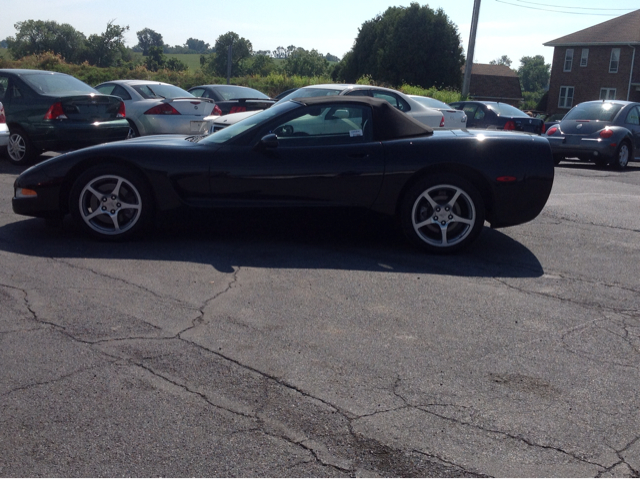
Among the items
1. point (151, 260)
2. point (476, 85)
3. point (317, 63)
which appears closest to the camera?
point (151, 260)

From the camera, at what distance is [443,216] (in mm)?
6191

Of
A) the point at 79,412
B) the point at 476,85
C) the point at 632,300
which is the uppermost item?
the point at 476,85

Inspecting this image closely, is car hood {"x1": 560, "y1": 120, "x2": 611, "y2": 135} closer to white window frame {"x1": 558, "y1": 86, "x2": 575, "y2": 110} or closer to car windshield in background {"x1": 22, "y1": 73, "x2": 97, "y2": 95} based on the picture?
car windshield in background {"x1": 22, "y1": 73, "x2": 97, "y2": 95}

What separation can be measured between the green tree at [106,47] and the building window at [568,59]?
2122 inches

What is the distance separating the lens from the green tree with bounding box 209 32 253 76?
9980cm

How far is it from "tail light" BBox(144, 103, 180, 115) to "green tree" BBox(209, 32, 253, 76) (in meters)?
86.2

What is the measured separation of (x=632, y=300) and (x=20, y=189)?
5230 millimetres

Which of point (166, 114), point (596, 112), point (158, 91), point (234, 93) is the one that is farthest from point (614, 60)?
point (166, 114)

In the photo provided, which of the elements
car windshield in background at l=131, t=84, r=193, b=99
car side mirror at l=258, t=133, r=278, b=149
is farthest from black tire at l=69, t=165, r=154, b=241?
car windshield in background at l=131, t=84, r=193, b=99

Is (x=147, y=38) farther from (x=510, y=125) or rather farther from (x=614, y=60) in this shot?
(x=510, y=125)

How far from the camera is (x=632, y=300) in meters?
5.08

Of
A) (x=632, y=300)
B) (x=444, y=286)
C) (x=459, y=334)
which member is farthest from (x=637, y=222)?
(x=459, y=334)

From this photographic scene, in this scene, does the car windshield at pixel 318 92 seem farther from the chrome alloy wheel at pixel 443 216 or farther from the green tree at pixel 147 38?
the green tree at pixel 147 38

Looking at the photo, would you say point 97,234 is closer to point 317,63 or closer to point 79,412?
point 79,412
